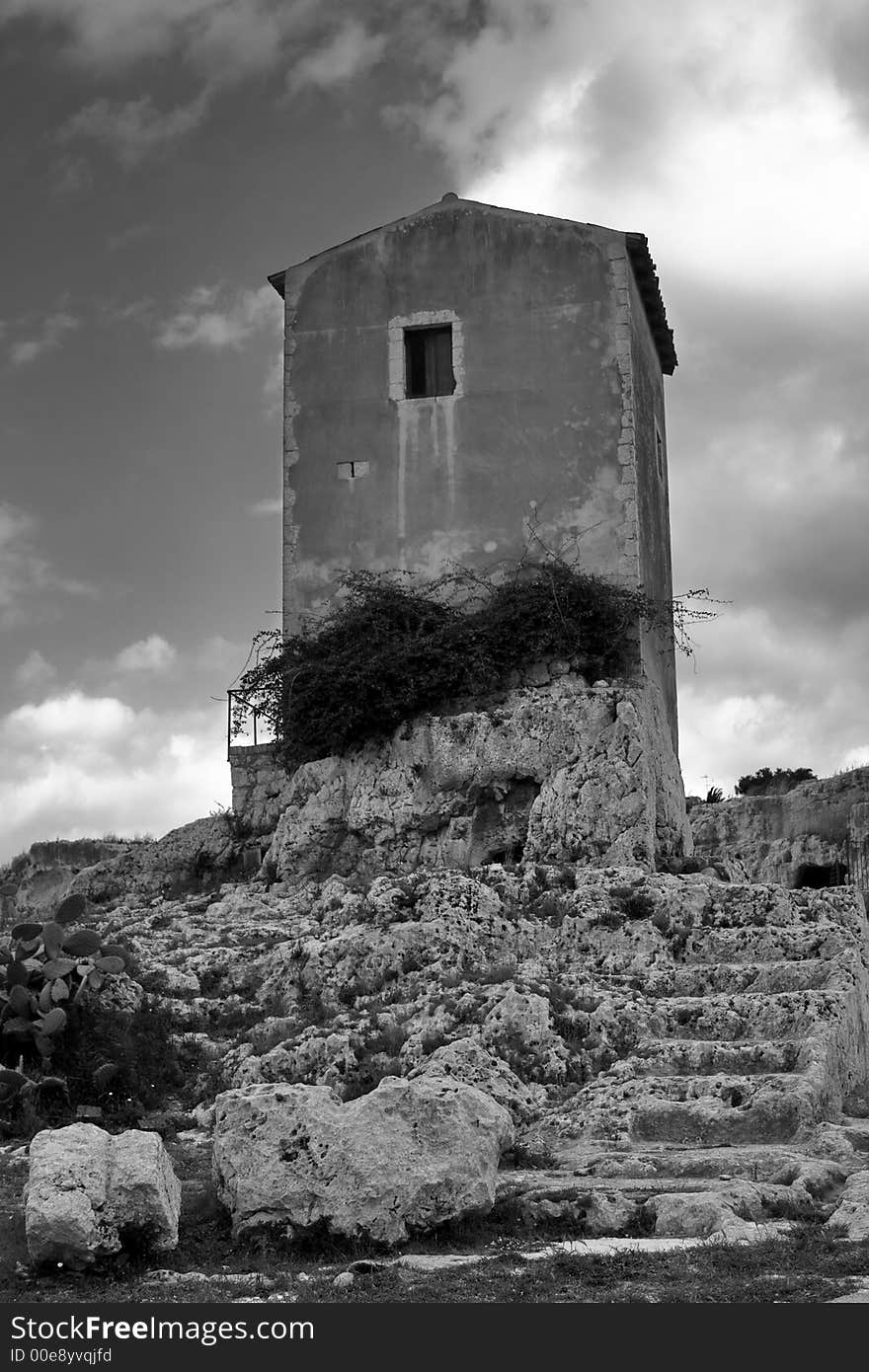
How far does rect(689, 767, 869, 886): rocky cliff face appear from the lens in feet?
102

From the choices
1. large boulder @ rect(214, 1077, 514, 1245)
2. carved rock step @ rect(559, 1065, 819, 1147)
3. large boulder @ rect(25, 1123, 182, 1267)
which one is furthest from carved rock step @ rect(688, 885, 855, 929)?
large boulder @ rect(25, 1123, 182, 1267)

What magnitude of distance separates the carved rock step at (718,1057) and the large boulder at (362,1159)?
3.88m

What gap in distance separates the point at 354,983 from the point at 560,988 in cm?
214

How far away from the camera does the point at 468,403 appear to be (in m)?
23.0

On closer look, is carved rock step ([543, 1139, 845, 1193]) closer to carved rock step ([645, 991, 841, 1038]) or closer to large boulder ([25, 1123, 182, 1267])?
carved rock step ([645, 991, 841, 1038])

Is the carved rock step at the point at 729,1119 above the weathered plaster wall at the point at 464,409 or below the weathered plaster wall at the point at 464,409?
below

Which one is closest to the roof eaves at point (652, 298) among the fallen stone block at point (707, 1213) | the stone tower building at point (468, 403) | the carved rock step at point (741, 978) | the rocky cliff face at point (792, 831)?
the stone tower building at point (468, 403)

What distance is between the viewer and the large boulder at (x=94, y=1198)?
857 cm

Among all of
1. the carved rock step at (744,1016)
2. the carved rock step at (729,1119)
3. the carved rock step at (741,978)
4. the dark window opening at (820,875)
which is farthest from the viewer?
the dark window opening at (820,875)

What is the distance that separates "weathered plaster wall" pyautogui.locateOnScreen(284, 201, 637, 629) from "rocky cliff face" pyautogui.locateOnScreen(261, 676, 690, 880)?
9.09 feet

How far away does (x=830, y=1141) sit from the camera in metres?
11.5

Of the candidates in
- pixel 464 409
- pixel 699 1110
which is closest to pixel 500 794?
pixel 464 409

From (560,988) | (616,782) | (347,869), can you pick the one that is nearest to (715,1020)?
(560,988)

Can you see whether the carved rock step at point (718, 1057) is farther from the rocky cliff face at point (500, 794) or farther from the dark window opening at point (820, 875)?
the dark window opening at point (820, 875)
